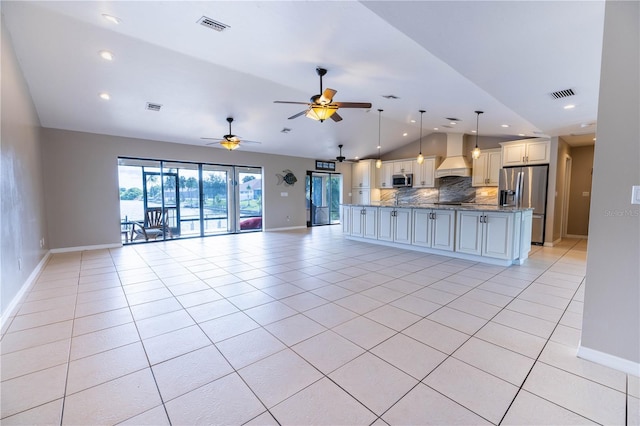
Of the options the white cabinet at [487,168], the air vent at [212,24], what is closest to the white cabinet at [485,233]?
the white cabinet at [487,168]

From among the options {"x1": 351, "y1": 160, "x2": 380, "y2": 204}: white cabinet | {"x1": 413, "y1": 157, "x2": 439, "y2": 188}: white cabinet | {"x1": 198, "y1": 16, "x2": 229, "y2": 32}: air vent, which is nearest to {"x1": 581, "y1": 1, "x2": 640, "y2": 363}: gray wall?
{"x1": 198, "y1": 16, "x2": 229, "y2": 32}: air vent

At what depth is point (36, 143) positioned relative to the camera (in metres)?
4.86

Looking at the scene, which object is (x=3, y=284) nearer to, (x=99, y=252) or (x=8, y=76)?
(x=8, y=76)

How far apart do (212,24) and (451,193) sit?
25.1ft

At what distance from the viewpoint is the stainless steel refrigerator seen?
6312mm

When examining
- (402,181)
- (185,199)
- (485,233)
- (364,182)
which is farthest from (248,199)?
(485,233)

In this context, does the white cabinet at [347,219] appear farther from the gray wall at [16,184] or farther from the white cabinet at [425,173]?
the gray wall at [16,184]

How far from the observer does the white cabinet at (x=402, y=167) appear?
9.09 meters

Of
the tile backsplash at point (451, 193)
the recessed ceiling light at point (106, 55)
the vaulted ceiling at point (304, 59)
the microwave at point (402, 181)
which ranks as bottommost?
the tile backsplash at point (451, 193)

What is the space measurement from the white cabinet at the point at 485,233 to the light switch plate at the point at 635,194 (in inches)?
112

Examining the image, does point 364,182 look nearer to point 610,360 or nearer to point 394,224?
point 394,224

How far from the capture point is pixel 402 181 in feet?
30.3

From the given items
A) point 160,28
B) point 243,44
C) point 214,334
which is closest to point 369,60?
point 243,44

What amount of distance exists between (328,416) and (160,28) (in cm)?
379
